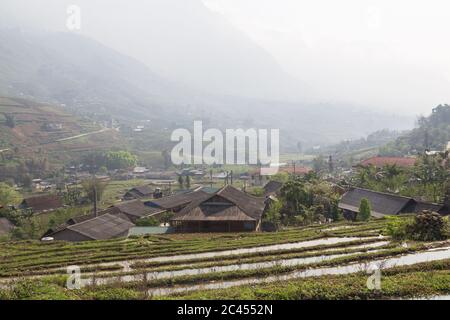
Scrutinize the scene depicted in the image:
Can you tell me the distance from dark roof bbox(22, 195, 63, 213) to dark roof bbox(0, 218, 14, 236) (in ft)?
56.8

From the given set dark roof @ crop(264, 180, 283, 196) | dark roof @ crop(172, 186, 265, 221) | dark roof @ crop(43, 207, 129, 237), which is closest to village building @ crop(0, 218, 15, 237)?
dark roof @ crop(43, 207, 129, 237)

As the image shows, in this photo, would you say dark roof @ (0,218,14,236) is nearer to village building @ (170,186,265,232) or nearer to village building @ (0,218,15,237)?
village building @ (0,218,15,237)

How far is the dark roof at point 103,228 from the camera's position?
115 feet

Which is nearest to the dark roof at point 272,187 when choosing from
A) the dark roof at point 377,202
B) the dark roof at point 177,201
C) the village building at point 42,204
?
the dark roof at point 177,201

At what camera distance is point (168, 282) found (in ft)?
55.6

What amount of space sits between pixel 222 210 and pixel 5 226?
25105 mm

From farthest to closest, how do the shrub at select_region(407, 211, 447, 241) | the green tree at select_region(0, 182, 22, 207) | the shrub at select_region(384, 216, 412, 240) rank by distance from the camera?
the green tree at select_region(0, 182, 22, 207), the shrub at select_region(384, 216, 412, 240), the shrub at select_region(407, 211, 447, 241)

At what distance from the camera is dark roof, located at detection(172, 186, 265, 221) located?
118ft

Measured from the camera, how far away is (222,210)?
124 ft

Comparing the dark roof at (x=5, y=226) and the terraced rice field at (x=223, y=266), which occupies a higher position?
the terraced rice field at (x=223, y=266)

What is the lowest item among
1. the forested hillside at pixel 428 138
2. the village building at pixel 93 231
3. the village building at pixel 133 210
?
the village building at pixel 133 210

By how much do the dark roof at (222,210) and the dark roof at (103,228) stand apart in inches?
209

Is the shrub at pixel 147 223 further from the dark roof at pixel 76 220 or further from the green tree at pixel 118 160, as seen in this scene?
the green tree at pixel 118 160
